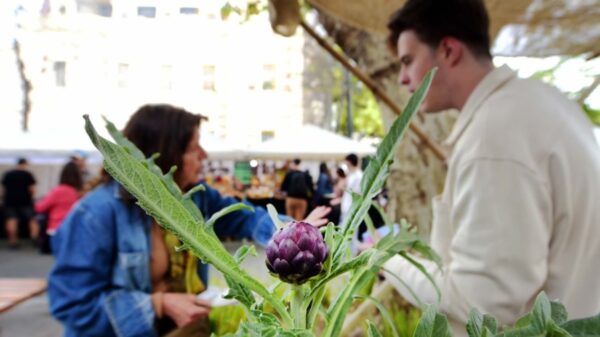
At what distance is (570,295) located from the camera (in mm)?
1011

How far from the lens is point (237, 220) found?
181 cm

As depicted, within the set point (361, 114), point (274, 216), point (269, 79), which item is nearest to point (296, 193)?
point (274, 216)

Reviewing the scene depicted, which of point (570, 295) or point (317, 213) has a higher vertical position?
point (317, 213)

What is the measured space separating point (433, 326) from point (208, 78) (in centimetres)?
1267

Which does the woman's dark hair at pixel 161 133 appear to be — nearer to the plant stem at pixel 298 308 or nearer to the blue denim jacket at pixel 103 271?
the blue denim jacket at pixel 103 271

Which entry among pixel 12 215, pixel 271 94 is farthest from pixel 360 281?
pixel 271 94

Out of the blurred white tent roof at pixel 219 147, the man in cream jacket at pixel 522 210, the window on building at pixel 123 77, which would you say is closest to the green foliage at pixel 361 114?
the blurred white tent roof at pixel 219 147

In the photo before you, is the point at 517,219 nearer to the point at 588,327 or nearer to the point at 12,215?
the point at 588,327

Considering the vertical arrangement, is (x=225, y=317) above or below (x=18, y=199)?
above

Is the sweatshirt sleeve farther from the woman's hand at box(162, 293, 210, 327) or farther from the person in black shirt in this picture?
→ the person in black shirt

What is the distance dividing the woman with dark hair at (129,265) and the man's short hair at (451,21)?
78 centimetres

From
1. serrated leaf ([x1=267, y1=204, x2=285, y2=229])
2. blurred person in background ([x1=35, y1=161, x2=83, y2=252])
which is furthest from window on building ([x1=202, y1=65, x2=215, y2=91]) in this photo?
serrated leaf ([x1=267, y1=204, x2=285, y2=229])

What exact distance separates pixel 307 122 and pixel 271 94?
4.67m

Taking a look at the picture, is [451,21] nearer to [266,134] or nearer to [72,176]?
[72,176]
